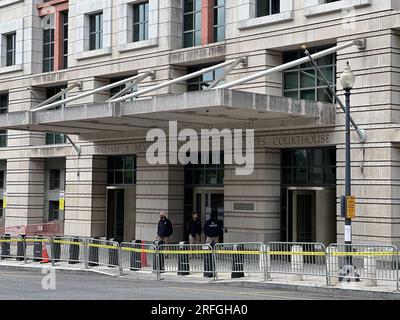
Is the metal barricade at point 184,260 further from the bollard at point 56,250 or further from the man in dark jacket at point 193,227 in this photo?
the man in dark jacket at point 193,227

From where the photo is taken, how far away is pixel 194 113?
25016 mm

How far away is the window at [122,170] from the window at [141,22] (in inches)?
202

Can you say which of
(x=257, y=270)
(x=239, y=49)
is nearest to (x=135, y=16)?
(x=239, y=49)

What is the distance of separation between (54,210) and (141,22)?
11.2 meters

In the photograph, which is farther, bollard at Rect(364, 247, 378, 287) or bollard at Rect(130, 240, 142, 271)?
bollard at Rect(130, 240, 142, 271)

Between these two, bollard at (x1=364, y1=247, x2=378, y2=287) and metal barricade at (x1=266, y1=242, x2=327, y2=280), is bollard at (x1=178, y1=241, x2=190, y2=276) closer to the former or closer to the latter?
metal barricade at (x1=266, y1=242, x2=327, y2=280)

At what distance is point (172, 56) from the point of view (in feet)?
103

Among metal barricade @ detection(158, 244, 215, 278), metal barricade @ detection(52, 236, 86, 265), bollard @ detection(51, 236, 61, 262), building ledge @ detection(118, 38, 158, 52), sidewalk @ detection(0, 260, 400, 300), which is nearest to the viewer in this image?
sidewalk @ detection(0, 260, 400, 300)

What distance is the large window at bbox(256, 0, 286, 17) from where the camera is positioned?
92.1 feet

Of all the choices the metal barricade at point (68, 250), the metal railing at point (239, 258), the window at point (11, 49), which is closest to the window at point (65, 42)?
the window at point (11, 49)

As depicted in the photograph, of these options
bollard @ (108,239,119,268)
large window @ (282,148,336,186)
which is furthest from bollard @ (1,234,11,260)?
large window @ (282,148,336,186)

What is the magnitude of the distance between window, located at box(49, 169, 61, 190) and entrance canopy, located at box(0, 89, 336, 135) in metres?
8.43

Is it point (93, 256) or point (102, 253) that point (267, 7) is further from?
point (93, 256)
